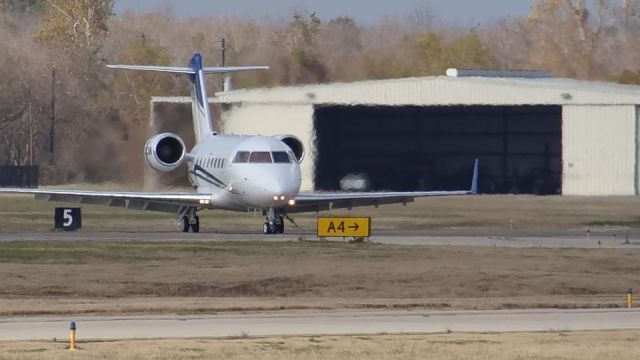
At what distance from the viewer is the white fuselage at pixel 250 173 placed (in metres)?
44.3

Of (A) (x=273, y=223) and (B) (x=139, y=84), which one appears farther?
(B) (x=139, y=84)

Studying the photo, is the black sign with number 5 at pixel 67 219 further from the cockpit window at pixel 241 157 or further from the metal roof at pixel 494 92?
the metal roof at pixel 494 92

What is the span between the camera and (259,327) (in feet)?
74.0

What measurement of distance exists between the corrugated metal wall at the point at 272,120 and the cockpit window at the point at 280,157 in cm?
2126

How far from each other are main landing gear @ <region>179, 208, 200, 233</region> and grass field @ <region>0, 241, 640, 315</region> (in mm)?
7961

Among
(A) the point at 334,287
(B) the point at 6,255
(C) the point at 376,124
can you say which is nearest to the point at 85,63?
(C) the point at 376,124

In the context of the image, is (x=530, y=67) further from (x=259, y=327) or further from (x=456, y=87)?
(x=259, y=327)

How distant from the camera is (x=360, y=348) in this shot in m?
20.2

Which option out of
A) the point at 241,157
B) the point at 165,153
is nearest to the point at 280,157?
the point at 241,157

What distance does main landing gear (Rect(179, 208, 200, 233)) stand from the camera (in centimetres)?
4722

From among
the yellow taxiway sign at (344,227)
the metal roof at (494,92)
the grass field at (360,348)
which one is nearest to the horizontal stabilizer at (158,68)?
the yellow taxiway sign at (344,227)

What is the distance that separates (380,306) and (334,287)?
13.7 feet

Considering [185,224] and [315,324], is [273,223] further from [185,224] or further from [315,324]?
[315,324]

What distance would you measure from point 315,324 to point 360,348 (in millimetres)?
2881
